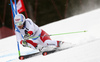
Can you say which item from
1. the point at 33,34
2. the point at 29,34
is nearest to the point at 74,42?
the point at 33,34

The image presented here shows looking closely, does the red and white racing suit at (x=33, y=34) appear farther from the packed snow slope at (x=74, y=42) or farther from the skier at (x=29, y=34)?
the packed snow slope at (x=74, y=42)

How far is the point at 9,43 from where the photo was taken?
607 cm

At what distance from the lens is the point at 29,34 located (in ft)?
11.9

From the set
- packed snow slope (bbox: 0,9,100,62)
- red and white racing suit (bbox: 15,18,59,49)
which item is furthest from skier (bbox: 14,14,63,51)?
packed snow slope (bbox: 0,9,100,62)

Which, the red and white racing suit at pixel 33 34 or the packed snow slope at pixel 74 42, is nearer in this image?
the packed snow slope at pixel 74 42

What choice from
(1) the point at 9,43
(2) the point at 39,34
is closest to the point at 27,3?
(1) the point at 9,43

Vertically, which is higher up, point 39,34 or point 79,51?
point 39,34

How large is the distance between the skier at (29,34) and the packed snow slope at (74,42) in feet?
1.24

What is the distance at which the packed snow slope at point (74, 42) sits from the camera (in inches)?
114

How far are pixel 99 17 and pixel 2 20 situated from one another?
4203mm

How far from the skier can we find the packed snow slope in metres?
0.38

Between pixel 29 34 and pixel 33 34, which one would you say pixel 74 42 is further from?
pixel 29 34

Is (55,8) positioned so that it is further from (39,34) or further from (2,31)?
(39,34)

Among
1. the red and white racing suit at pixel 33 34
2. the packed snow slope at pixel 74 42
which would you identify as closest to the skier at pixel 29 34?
the red and white racing suit at pixel 33 34
